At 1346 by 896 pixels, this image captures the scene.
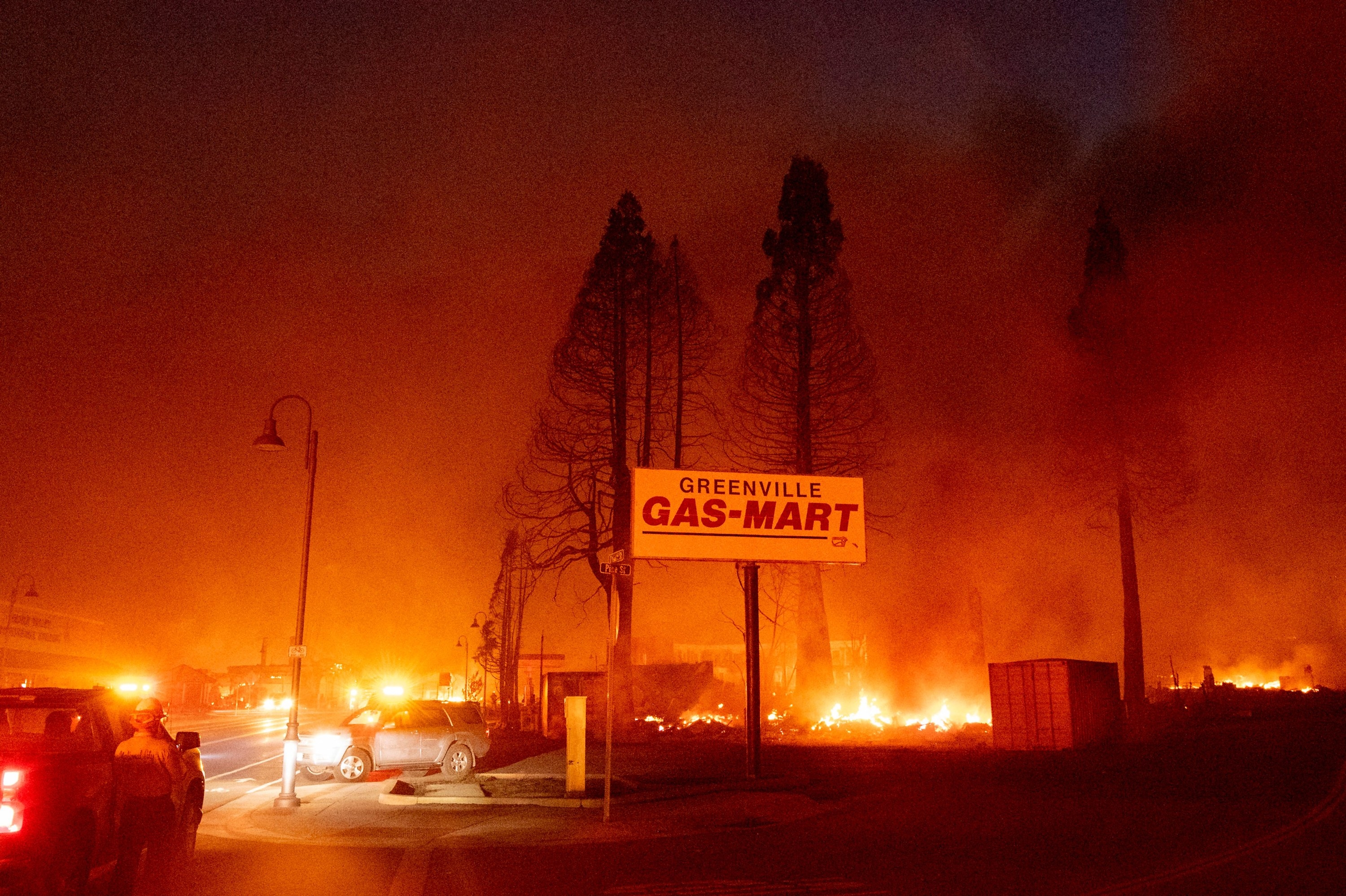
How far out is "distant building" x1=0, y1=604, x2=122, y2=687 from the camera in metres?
50.4

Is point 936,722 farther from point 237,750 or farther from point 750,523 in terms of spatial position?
point 237,750

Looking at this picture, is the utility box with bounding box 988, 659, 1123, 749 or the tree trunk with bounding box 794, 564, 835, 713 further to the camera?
the tree trunk with bounding box 794, 564, 835, 713

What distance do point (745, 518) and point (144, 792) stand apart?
12.0 m

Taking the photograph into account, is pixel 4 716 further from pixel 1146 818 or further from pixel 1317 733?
pixel 1317 733

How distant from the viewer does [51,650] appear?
61.6 m

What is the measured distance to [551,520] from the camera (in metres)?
33.1

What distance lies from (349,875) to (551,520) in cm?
2233

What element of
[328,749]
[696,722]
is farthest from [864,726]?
[328,749]

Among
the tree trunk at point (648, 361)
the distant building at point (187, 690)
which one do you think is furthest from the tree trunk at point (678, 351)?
the distant building at point (187, 690)

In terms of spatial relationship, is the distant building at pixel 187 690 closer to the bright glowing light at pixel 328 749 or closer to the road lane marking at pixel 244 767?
the road lane marking at pixel 244 767

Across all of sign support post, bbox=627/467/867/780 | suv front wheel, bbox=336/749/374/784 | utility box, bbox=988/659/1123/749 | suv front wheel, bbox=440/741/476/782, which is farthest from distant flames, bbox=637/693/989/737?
suv front wheel, bbox=336/749/374/784

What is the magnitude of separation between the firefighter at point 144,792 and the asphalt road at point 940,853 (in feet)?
3.35

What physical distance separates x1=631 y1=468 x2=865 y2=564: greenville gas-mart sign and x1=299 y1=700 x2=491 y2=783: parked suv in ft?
23.3

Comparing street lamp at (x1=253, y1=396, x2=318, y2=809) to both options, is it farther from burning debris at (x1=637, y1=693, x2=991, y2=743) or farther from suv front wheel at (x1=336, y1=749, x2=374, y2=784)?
burning debris at (x1=637, y1=693, x2=991, y2=743)
